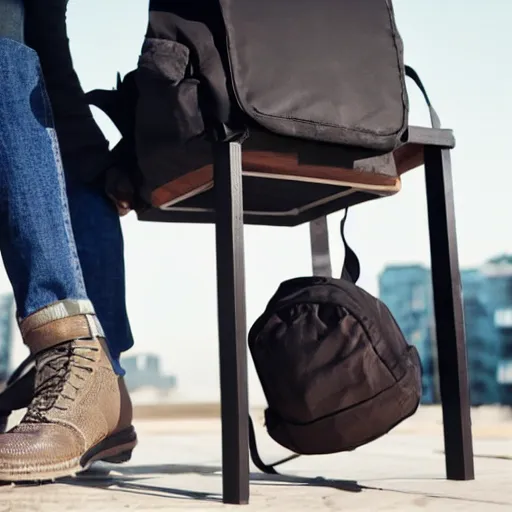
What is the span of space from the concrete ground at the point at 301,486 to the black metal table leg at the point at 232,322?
0.05 meters

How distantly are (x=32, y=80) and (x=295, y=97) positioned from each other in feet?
1.30

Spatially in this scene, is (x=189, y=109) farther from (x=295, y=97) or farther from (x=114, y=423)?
(x=114, y=423)

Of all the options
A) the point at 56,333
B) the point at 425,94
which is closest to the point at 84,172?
the point at 56,333

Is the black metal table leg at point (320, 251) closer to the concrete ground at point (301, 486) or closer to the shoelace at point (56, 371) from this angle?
the concrete ground at point (301, 486)

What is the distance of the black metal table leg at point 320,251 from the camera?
151 centimetres

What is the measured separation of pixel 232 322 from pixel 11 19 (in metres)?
0.57

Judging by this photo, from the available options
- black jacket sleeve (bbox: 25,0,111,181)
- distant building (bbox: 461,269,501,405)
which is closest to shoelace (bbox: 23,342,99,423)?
black jacket sleeve (bbox: 25,0,111,181)

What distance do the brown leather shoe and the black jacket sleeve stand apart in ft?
1.05

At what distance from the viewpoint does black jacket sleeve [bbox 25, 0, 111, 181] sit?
4.19 feet

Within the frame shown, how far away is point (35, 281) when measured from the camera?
41.3 inches

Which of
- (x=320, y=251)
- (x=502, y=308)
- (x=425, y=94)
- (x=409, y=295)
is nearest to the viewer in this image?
(x=425, y=94)

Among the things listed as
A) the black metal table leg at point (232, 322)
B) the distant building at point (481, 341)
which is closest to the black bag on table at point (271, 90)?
the black metal table leg at point (232, 322)

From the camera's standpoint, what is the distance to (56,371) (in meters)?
1.06

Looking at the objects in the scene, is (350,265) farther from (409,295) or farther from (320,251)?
(409,295)
